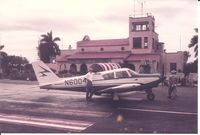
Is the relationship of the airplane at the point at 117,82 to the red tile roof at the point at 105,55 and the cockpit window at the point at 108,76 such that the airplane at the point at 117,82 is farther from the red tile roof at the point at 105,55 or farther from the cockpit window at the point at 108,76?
the red tile roof at the point at 105,55

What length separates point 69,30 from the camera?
54.7 ft

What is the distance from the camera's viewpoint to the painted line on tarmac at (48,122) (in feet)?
39.7

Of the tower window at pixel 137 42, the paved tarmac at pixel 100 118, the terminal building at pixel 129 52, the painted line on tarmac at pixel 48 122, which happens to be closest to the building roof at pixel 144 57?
the terminal building at pixel 129 52

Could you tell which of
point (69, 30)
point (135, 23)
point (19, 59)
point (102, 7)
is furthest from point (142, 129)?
point (19, 59)

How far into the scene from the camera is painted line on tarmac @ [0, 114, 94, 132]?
476 inches

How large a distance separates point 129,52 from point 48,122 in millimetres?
34311

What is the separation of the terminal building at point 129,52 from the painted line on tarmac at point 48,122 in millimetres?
25755

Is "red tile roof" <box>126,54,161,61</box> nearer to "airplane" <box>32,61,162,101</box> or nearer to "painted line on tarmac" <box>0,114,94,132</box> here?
"airplane" <box>32,61,162,101</box>

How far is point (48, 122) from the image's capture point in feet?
42.8

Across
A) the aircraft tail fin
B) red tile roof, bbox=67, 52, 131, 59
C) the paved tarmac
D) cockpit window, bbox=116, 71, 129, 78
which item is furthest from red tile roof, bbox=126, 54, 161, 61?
the paved tarmac

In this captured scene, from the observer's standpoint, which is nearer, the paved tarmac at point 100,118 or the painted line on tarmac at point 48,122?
the paved tarmac at point 100,118

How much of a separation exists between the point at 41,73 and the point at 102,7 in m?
8.84

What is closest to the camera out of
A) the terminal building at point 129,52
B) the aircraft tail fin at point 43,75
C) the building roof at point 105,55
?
the aircraft tail fin at point 43,75

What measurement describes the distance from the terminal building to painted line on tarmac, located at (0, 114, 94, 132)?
25.8m
